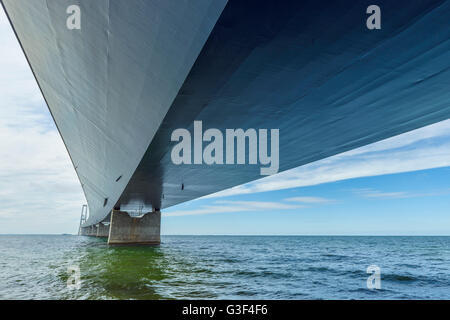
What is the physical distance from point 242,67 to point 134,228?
3269cm

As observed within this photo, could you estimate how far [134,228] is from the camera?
3472 cm

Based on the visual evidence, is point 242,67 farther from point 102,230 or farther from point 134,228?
point 102,230

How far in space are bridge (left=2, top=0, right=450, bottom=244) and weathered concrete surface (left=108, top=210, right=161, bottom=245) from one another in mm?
23782

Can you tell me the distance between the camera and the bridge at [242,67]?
4.68 m

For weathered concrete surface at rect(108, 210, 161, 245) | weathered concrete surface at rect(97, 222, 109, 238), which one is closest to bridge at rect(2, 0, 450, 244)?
weathered concrete surface at rect(108, 210, 161, 245)

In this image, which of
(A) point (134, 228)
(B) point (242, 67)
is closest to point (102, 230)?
(A) point (134, 228)

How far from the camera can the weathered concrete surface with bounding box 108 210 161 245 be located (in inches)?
1335

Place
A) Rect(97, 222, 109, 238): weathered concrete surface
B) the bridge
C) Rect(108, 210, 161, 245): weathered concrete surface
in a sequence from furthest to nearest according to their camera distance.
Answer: Rect(97, 222, 109, 238): weathered concrete surface
Rect(108, 210, 161, 245): weathered concrete surface
the bridge

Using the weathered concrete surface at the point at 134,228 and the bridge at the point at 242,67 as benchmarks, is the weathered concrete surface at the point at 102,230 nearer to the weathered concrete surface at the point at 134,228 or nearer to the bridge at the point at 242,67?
the weathered concrete surface at the point at 134,228

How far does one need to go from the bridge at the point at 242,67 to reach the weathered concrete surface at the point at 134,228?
2378 cm

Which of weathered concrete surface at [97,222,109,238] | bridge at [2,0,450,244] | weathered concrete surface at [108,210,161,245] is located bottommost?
weathered concrete surface at [97,222,109,238]

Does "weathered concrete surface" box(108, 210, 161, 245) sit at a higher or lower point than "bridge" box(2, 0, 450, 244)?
lower

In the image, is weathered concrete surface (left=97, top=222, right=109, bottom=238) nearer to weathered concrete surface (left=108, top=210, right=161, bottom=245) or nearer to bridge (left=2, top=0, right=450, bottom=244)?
weathered concrete surface (left=108, top=210, right=161, bottom=245)
